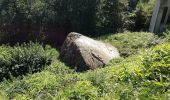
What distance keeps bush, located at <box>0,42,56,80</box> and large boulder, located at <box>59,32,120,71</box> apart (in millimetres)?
881

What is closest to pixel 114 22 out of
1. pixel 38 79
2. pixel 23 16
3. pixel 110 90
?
pixel 23 16

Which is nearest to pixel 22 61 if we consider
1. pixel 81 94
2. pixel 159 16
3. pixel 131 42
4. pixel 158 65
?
pixel 131 42

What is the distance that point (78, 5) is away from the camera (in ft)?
53.0

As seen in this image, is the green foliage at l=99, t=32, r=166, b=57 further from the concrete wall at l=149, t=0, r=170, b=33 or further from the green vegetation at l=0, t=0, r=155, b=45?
the concrete wall at l=149, t=0, r=170, b=33

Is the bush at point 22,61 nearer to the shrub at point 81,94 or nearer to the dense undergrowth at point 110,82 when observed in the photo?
the dense undergrowth at point 110,82

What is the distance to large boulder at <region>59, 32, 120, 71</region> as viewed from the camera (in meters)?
11.5

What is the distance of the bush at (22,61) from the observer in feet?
36.6

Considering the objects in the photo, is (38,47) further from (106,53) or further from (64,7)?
(64,7)

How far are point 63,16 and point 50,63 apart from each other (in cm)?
453

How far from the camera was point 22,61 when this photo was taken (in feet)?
37.4

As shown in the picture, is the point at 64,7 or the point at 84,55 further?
the point at 64,7

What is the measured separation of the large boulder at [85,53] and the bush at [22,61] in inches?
34.7

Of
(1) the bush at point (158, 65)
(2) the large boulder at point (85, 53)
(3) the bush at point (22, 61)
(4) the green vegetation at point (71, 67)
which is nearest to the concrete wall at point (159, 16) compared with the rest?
(4) the green vegetation at point (71, 67)

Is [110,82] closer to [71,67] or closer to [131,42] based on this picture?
[71,67]
